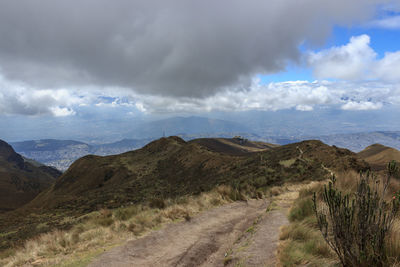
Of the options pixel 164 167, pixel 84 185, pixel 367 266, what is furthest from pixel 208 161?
pixel 367 266

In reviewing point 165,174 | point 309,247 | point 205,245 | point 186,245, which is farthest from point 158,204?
point 165,174

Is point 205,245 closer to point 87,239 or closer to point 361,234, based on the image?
point 87,239

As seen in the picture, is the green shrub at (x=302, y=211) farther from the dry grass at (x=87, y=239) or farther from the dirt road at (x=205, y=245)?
the dry grass at (x=87, y=239)

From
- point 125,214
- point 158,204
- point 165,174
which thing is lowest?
point 165,174

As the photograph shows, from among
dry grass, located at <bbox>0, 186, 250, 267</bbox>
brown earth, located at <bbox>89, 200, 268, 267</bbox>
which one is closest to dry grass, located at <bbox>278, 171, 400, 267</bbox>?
brown earth, located at <bbox>89, 200, 268, 267</bbox>

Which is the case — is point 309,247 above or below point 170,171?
above

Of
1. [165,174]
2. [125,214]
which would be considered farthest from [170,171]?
[125,214]

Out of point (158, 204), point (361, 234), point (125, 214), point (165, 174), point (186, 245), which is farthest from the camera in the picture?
point (165, 174)

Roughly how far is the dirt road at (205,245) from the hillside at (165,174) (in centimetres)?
771

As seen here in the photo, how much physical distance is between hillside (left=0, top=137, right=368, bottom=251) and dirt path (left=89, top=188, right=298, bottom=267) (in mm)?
7607

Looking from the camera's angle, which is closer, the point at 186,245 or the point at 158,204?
the point at 186,245

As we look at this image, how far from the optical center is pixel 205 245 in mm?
7086

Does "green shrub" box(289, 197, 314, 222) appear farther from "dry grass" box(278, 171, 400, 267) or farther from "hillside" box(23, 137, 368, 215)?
"hillside" box(23, 137, 368, 215)

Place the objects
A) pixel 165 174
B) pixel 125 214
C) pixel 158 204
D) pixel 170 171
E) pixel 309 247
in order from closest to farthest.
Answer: pixel 309 247
pixel 125 214
pixel 158 204
pixel 165 174
pixel 170 171
